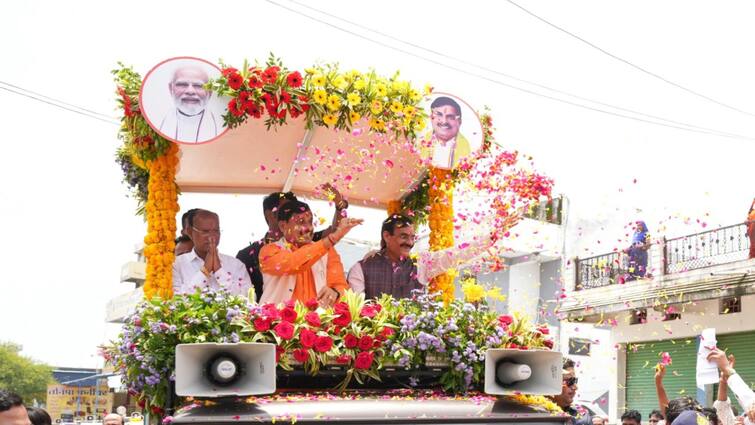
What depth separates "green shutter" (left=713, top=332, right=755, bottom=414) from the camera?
744 inches

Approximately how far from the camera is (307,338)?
479cm

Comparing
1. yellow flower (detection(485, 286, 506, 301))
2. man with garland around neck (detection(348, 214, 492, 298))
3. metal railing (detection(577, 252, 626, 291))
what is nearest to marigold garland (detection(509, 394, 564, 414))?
yellow flower (detection(485, 286, 506, 301))

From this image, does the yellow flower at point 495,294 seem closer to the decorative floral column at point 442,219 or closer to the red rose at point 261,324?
the decorative floral column at point 442,219

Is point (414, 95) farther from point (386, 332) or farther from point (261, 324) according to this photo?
point (261, 324)

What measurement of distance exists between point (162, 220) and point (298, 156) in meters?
1.40

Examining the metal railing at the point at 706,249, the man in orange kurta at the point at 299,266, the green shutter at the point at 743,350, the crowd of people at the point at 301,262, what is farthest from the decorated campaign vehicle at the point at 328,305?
the metal railing at the point at 706,249

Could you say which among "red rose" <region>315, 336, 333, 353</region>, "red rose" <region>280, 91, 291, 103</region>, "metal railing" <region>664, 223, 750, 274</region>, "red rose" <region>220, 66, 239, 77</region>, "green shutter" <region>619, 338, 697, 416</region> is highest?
"metal railing" <region>664, 223, 750, 274</region>

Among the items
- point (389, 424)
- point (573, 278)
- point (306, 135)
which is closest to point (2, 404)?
point (389, 424)

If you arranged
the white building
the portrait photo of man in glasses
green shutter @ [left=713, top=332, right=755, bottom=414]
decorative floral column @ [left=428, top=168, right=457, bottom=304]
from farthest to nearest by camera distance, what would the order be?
1. the white building
2. green shutter @ [left=713, top=332, right=755, bottom=414]
3. decorative floral column @ [left=428, top=168, right=457, bottom=304]
4. the portrait photo of man in glasses

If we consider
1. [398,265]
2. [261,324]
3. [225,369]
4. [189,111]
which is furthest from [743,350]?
[225,369]

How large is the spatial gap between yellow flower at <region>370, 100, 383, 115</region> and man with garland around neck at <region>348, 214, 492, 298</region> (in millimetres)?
1137

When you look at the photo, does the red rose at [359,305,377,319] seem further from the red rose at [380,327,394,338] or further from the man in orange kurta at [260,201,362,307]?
the man in orange kurta at [260,201,362,307]

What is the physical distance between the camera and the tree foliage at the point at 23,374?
6450 cm

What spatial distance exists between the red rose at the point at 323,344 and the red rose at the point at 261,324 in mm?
274
